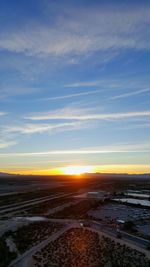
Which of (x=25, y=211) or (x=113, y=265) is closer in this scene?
(x=113, y=265)

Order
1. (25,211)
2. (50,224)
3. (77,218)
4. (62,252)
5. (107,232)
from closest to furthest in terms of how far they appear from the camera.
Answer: (62,252) → (107,232) → (50,224) → (77,218) → (25,211)

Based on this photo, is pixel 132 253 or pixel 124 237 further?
pixel 124 237

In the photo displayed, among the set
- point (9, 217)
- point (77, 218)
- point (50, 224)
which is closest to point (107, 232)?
point (50, 224)

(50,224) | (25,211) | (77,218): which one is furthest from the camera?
(25,211)

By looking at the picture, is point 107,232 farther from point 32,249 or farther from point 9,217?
point 9,217

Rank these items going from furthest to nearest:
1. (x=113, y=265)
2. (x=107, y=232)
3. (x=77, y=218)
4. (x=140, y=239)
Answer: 1. (x=77, y=218)
2. (x=107, y=232)
3. (x=140, y=239)
4. (x=113, y=265)

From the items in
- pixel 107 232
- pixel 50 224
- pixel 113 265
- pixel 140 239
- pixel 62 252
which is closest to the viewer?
pixel 113 265

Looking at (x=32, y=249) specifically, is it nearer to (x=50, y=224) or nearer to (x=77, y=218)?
(x=50, y=224)

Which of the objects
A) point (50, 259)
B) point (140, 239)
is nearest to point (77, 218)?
point (140, 239)
